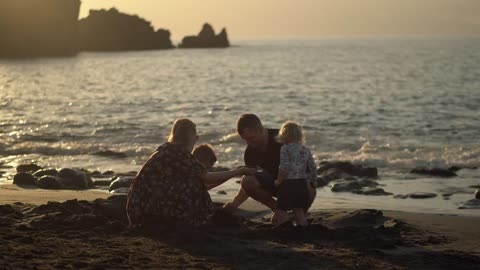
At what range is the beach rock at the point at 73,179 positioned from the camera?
12.9 m

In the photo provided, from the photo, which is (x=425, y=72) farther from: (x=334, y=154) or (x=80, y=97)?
(x=334, y=154)

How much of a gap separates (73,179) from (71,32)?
406 feet

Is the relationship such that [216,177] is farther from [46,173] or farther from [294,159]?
[46,173]

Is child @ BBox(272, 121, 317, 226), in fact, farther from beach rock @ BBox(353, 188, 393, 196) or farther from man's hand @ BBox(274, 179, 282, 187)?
beach rock @ BBox(353, 188, 393, 196)

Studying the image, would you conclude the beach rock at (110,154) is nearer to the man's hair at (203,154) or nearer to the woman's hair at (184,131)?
the man's hair at (203,154)

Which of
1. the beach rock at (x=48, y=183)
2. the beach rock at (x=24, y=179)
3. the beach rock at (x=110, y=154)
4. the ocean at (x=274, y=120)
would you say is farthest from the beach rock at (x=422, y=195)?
the beach rock at (x=110, y=154)

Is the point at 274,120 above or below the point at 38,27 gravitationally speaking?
below

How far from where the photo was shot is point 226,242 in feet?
24.4

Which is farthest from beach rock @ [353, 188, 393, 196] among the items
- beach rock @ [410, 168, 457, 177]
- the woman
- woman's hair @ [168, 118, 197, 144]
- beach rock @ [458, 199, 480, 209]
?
woman's hair @ [168, 118, 197, 144]

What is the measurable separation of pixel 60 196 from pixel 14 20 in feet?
391

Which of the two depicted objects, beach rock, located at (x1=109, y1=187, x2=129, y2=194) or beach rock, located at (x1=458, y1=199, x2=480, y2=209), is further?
beach rock, located at (x1=109, y1=187, x2=129, y2=194)

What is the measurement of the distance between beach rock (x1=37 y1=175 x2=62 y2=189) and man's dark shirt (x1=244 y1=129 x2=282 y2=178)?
15.8 ft

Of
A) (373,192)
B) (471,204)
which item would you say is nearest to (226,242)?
(471,204)

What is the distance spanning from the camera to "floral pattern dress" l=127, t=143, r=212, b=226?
7.70m
